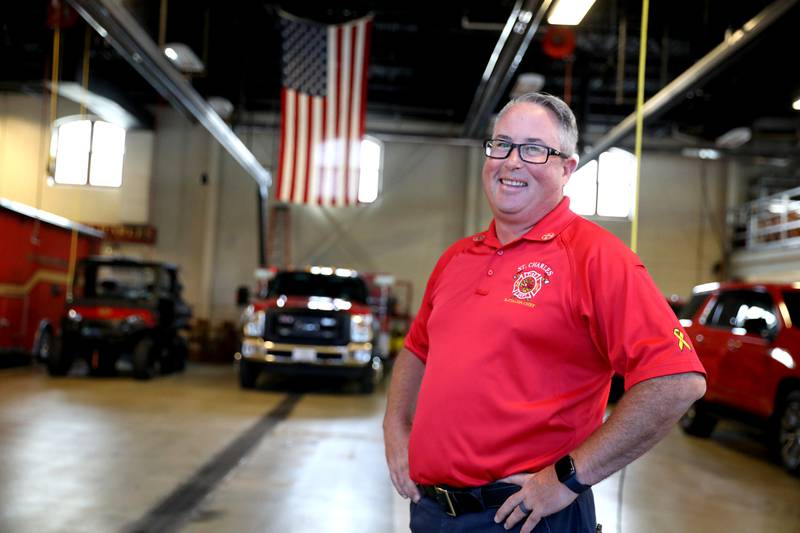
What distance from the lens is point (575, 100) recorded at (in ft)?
58.4

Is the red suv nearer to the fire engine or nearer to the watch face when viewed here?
the fire engine

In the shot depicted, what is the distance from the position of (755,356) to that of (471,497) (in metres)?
6.72

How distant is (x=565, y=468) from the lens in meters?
1.70

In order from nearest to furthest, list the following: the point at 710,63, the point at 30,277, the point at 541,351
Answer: the point at 541,351, the point at 710,63, the point at 30,277

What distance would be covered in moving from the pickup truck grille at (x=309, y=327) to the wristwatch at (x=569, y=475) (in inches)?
380

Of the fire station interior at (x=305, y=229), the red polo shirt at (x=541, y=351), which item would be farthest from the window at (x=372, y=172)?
the red polo shirt at (x=541, y=351)

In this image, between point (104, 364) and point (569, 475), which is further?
point (104, 364)

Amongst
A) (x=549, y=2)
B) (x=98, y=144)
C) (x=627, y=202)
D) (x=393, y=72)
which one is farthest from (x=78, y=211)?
(x=549, y=2)

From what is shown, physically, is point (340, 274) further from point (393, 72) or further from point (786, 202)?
point (786, 202)

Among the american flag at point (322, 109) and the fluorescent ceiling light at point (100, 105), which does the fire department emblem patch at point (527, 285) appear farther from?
the fluorescent ceiling light at point (100, 105)

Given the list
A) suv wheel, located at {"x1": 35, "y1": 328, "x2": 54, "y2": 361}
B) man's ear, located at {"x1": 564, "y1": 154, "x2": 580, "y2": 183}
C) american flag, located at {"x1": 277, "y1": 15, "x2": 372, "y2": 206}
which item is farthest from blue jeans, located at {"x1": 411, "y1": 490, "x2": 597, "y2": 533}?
suv wheel, located at {"x1": 35, "y1": 328, "x2": 54, "y2": 361}

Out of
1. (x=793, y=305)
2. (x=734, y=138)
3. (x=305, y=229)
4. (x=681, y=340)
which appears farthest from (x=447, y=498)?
(x=305, y=229)

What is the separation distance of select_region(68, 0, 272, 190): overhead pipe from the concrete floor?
14.0 feet

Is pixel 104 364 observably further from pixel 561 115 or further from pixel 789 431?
pixel 561 115
